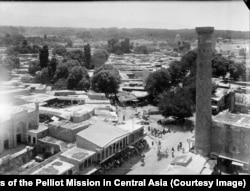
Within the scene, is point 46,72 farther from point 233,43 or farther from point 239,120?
point 233,43

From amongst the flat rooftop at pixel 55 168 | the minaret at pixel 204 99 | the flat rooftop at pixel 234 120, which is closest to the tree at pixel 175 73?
the flat rooftop at pixel 234 120

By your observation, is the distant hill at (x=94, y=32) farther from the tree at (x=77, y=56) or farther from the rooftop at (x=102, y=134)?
the rooftop at (x=102, y=134)

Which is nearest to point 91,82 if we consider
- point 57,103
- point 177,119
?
point 57,103

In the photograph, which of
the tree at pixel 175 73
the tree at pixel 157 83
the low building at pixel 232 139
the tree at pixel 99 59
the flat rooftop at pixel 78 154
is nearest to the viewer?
the flat rooftop at pixel 78 154

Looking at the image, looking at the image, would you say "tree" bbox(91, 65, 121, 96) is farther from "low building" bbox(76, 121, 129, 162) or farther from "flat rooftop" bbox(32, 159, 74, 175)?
"flat rooftop" bbox(32, 159, 74, 175)

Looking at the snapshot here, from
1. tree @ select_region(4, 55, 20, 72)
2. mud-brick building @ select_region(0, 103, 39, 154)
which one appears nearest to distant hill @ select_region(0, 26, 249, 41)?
tree @ select_region(4, 55, 20, 72)

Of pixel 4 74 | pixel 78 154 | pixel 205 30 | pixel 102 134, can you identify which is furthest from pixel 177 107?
pixel 4 74

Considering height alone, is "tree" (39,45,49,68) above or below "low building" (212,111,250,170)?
above
